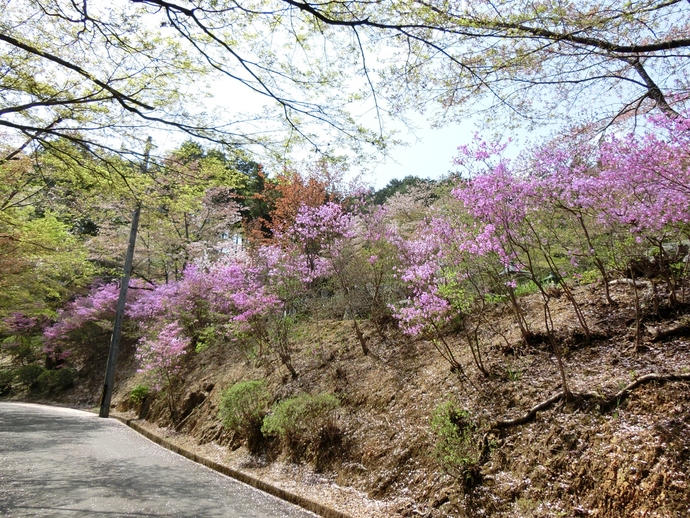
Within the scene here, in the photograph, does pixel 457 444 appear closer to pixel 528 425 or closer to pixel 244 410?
pixel 528 425

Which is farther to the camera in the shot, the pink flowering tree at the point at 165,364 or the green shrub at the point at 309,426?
the pink flowering tree at the point at 165,364

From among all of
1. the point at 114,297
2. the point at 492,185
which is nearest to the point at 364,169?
the point at 492,185

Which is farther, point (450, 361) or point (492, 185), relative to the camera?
point (450, 361)

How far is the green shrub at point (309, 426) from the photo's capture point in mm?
5180

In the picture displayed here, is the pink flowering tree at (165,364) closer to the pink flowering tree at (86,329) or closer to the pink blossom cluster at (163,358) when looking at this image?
the pink blossom cluster at (163,358)

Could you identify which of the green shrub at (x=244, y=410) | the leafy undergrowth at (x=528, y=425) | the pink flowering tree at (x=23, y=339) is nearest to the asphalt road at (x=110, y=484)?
the green shrub at (x=244, y=410)

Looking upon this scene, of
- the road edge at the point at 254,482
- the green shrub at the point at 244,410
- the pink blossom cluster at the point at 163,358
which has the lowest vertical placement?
the road edge at the point at 254,482

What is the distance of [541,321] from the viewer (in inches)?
216

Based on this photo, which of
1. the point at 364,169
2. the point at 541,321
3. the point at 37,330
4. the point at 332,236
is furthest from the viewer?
the point at 37,330

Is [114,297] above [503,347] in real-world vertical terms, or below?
above

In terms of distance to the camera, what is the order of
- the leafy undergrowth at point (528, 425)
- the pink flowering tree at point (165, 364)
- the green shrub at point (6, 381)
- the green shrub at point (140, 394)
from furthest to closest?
1. the green shrub at point (6, 381)
2. the green shrub at point (140, 394)
3. the pink flowering tree at point (165, 364)
4. the leafy undergrowth at point (528, 425)

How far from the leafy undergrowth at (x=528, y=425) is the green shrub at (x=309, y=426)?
0.06 meters

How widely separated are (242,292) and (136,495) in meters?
4.51

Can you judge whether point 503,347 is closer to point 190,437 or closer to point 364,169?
point 364,169
